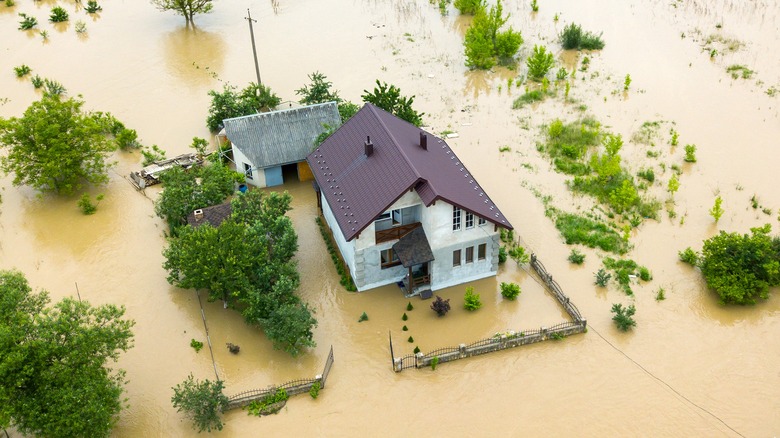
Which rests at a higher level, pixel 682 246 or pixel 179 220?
pixel 179 220

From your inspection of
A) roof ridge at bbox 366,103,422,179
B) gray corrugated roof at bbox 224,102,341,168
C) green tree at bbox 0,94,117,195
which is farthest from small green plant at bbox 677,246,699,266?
green tree at bbox 0,94,117,195

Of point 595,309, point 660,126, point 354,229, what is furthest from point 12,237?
point 660,126

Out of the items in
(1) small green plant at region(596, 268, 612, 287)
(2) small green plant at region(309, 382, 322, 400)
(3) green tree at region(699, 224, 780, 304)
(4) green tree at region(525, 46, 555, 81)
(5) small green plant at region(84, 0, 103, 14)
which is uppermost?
(5) small green plant at region(84, 0, 103, 14)

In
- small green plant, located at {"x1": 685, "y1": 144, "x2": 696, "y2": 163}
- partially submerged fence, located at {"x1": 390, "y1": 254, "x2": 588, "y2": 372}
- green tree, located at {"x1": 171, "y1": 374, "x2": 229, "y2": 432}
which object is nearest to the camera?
green tree, located at {"x1": 171, "y1": 374, "x2": 229, "y2": 432}

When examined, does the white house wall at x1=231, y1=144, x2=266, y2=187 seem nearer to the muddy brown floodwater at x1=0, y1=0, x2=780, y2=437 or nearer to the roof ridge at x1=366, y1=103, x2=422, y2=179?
the muddy brown floodwater at x1=0, y1=0, x2=780, y2=437

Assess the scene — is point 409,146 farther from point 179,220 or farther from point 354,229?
point 179,220

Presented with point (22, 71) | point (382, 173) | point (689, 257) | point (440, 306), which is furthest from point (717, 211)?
point (22, 71)
